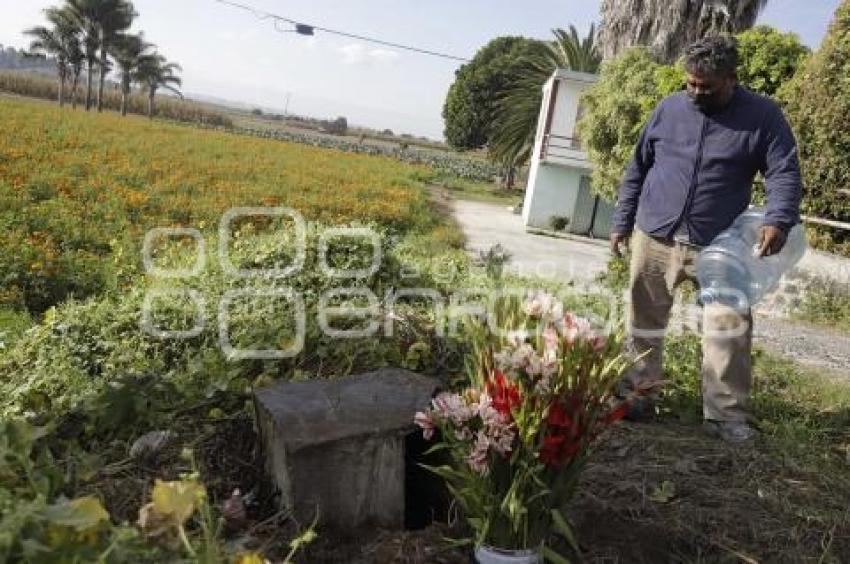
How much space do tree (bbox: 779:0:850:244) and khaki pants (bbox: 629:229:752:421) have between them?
6861 mm

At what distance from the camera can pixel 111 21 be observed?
62.8 metres

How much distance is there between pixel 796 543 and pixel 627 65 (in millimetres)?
14596

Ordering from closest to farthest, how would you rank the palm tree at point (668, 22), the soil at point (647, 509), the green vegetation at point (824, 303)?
the soil at point (647, 509)
the green vegetation at point (824, 303)
the palm tree at point (668, 22)

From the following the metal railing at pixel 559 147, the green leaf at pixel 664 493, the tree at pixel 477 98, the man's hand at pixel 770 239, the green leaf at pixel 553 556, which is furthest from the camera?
the tree at pixel 477 98

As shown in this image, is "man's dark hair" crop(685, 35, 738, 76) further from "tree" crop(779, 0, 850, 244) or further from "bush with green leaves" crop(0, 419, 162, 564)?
"tree" crop(779, 0, 850, 244)

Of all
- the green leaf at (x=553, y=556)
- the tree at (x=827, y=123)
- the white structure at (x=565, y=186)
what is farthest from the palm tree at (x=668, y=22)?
the green leaf at (x=553, y=556)

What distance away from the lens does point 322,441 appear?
8.29 feet

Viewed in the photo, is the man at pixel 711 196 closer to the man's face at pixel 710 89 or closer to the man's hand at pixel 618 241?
the man's face at pixel 710 89

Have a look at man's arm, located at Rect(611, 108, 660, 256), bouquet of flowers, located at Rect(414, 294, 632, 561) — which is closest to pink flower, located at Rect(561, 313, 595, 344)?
bouquet of flowers, located at Rect(414, 294, 632, 561)

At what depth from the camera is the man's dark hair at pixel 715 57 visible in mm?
3447

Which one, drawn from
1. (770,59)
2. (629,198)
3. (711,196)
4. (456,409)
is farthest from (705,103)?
(770,59)

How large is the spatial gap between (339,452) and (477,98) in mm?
48149

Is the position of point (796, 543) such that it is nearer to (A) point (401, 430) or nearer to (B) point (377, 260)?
(A) point (401, 430)

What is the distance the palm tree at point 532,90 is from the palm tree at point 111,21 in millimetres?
45690
